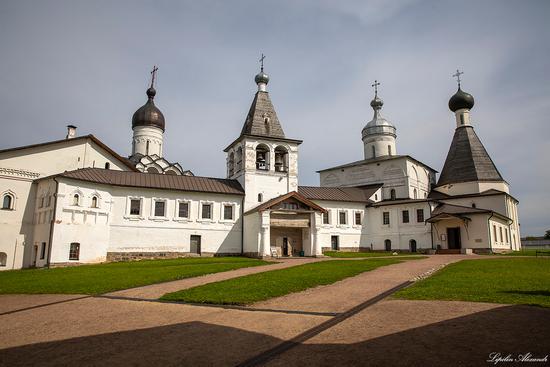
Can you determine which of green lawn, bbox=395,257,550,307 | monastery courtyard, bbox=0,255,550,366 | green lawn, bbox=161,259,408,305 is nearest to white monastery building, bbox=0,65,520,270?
green lawn, bbox=161,259,408,305

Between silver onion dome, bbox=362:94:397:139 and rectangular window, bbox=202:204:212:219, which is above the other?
silver onion dome, bbox=362:94:397:139

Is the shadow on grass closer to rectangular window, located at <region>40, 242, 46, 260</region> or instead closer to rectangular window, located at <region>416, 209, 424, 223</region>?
rectangular window, located at <region>40, 242, 46, 260</region>

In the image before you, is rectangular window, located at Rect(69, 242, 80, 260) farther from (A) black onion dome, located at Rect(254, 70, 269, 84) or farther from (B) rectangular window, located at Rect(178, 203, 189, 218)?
(A) black onion dome, located at Rect(254, 70, 269, 84)

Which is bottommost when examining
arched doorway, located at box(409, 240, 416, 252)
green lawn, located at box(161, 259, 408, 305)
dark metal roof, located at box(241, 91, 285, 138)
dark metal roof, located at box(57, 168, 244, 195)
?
green lawn, located at box(161, 259, 408, 305)

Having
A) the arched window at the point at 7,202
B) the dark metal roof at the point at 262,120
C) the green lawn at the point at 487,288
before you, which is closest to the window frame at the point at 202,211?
the dark metal roof at the point at 262,120

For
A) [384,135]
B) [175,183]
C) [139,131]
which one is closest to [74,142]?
[175,183]

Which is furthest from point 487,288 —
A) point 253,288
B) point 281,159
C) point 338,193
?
point 338,193

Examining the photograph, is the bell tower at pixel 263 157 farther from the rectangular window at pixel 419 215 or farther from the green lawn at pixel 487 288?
the green lawn at pixel 487 288

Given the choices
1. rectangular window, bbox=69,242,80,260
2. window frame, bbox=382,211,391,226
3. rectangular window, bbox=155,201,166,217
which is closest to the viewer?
rectangular window, bbox=69,242,80,260

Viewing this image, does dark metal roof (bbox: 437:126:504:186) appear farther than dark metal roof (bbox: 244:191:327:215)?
Yes

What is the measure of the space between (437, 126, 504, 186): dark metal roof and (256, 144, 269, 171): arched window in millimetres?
22037

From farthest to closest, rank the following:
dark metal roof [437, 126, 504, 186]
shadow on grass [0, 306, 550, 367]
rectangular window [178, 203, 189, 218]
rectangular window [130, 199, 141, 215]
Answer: dark metal roof [437, 126, 504, 186]
rectangular window [178, 203, 189, 218]
rectangular window [130, 199, 141, 215]
shadow on grass [0, 306, 550, 367]

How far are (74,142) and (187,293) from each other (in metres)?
23.5

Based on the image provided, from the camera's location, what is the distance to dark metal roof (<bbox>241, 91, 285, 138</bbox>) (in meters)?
35.1
